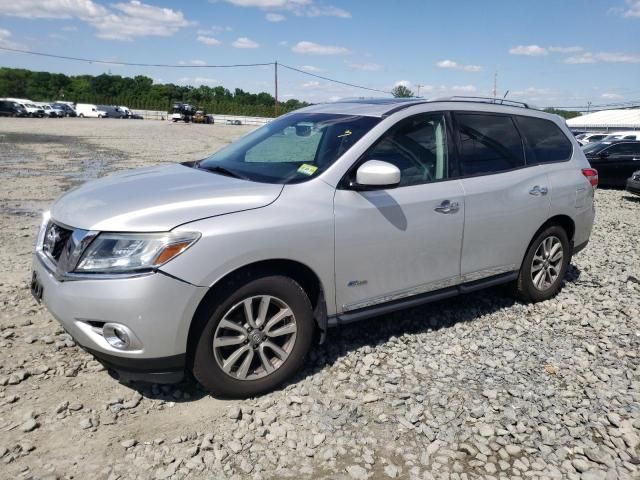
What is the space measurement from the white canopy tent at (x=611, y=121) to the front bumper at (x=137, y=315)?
69.1 metres

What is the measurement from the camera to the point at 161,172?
3.86 meters

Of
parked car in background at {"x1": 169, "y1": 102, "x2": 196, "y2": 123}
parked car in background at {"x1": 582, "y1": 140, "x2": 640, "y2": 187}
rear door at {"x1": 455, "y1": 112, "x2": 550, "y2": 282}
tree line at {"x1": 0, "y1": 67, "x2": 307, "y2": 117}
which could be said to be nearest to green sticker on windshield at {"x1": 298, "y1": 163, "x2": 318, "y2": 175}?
rear door at {"x1": 455, "y1": 112, "x2": 550, "y2": 282}

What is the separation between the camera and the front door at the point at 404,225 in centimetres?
347

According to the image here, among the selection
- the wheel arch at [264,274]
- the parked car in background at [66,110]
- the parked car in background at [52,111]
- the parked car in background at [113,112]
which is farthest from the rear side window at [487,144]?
the parked car in background at [113,112]

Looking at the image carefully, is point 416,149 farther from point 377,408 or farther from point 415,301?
point 377,408

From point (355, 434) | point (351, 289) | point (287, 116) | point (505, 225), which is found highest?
point (287, 116)

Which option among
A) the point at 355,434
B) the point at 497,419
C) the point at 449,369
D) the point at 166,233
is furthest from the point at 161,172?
the point at 497,419

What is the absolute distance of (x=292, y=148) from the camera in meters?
4.06

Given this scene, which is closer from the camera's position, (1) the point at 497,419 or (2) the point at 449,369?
(1) the point at 497,419

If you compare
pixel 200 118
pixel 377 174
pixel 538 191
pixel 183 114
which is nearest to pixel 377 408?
pixel 377 174

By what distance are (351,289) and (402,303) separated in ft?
1.76

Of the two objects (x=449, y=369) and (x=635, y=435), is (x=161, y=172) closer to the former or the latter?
(x=449, y=369)

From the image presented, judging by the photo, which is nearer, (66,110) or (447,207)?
(447,207)

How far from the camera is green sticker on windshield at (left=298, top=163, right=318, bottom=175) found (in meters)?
3.50
